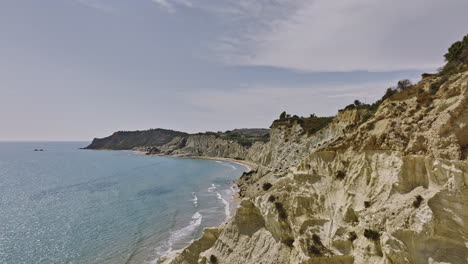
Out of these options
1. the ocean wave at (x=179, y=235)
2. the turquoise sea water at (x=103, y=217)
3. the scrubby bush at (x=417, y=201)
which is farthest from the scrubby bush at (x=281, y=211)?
the turquoise sea water at (x=103, y=217)

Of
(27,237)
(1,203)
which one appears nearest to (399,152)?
(27,237)

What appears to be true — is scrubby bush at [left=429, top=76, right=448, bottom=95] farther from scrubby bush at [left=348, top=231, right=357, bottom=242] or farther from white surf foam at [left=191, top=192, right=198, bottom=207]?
white surf foam at [left=191, top=192, right=198, bottom=207]

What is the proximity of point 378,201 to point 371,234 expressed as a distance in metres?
1.71

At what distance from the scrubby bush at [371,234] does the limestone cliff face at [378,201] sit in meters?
0.04

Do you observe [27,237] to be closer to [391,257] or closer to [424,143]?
[391,257]

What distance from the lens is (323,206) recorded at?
653 inches

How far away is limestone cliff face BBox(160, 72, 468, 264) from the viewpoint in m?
10.4

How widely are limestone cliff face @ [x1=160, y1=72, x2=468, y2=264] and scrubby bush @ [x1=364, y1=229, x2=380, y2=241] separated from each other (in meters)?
0.04

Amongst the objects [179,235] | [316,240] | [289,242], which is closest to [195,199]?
[179,235]

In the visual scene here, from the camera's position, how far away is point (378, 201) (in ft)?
42.6

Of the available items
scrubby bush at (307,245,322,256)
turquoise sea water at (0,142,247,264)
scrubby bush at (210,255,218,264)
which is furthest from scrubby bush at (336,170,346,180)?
turquoise sea water at (0,142,247,264)

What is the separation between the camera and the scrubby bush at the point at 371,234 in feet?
39.2

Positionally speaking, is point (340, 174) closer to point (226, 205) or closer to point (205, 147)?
point (226, 205)

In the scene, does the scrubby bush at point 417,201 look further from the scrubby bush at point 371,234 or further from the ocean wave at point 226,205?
the ocean wave at point 226,205
